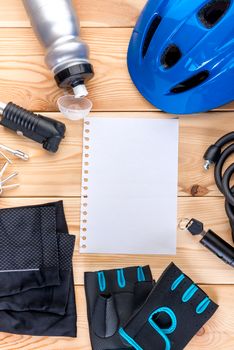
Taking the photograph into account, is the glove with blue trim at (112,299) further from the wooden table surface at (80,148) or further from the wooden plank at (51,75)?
the wooden plank at (51,75)

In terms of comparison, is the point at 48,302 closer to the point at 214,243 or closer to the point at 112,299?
the point at 112,299

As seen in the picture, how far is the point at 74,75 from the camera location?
38.1 inches

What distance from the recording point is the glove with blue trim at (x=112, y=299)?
100cm

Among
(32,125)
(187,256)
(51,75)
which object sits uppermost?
(51,75)

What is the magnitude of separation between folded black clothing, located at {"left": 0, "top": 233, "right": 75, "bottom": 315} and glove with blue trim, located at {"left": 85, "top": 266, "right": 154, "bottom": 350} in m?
0.05

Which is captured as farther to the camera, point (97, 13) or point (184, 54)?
point (97, 13)

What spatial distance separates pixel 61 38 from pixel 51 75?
0.39ft

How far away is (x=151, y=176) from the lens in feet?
3.43

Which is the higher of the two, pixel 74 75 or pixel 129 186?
pixel 74 75

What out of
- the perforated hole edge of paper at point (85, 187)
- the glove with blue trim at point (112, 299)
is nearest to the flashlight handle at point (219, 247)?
the glove with blue trim at point (112, 299)

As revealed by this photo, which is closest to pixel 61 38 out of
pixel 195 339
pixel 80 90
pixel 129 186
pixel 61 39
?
pixel 61 39

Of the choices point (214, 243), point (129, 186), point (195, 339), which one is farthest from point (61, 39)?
point (195, 339)

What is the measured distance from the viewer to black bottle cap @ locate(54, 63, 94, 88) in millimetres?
965

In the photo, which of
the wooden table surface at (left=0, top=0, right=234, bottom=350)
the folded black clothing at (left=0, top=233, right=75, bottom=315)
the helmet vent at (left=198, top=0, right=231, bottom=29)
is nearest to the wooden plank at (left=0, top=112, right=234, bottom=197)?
the wooden table surface at (left=0, top=0, right=234, bottom=350)
